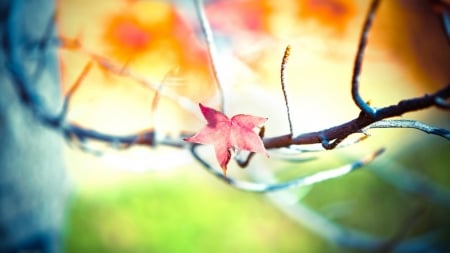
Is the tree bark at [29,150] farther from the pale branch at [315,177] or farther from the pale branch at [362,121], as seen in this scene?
the pale branch at [362,121]

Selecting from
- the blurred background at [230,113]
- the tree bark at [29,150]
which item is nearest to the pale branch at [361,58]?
the tree bark at [29,150]

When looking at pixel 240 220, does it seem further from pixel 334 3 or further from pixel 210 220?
pixel 334 3

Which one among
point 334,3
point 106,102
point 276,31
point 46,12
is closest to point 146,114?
point 106,102

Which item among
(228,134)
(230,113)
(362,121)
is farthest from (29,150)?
(230,113)

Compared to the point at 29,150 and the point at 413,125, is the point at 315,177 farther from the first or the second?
the point at 29,150

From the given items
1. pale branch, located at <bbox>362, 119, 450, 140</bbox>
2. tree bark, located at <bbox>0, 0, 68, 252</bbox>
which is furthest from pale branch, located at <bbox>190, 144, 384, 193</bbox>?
tree bark, located at <bbox>0, 0, 68, 252</bbox>
